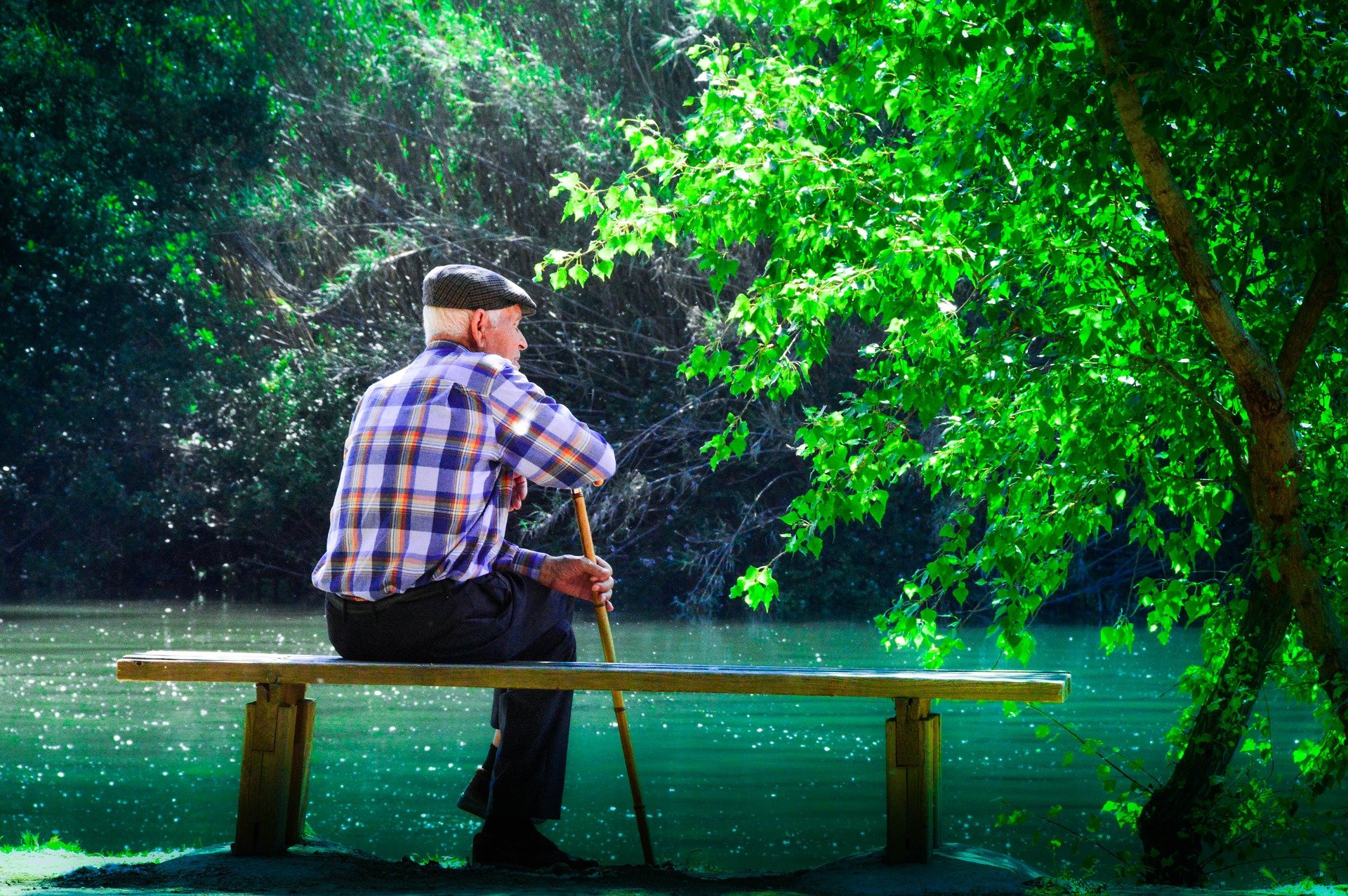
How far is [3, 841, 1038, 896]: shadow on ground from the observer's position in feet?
12.1

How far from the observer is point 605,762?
7.82 meters

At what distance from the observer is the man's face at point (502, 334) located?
4285mm

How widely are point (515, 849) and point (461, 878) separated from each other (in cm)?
28

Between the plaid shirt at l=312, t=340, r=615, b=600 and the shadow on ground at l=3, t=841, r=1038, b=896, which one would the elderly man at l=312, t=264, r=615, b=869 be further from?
the shadow on ground at l=3, t=841, r=1038, b=896

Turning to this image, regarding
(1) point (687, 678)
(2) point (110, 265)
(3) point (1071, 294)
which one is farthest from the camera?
(2) point (110, 265)

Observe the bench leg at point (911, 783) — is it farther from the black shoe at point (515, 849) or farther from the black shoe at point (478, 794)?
the black shoe at point (478, 794)

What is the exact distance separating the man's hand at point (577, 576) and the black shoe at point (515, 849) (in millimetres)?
587

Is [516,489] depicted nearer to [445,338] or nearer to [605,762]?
[445,338]

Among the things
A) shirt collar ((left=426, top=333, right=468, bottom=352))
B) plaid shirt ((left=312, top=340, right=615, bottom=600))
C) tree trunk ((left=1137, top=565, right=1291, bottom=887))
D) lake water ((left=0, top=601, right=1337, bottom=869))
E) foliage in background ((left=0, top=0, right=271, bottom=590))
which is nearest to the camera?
plaid shirt ((left=312, top=340, right=615, bottom=600))

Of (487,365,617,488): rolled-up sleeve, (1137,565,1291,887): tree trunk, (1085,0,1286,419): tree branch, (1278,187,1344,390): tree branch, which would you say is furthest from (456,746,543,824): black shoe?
(1278,187,1344,390): tree branch

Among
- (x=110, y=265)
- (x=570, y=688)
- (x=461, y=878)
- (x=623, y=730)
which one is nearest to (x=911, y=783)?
(x=570, y=688)

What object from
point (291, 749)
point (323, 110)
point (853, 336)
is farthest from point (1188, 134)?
point (323, 110)

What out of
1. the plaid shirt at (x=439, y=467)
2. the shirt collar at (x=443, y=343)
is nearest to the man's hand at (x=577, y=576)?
the plaid shirt at (x=439, y=467)

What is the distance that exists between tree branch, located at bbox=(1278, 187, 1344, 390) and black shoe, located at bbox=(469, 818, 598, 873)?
226 centimetres
